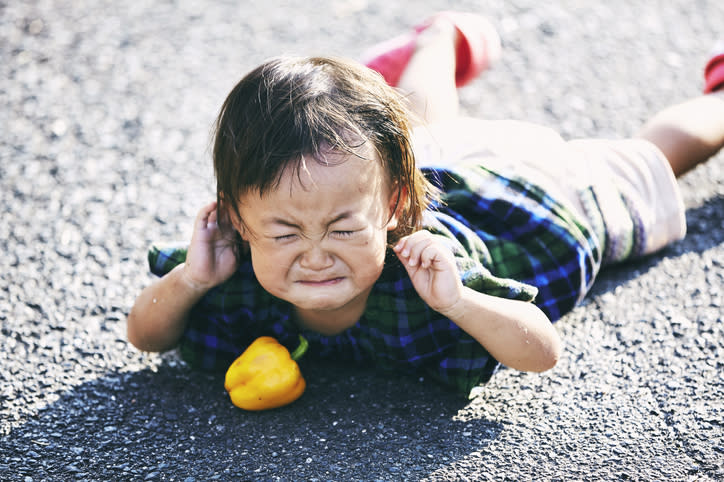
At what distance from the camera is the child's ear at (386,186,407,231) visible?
A: 1930 millimetres

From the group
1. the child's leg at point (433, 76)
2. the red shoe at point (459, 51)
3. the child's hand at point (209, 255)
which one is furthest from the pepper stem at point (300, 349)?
the red shoe at point (459, 51)

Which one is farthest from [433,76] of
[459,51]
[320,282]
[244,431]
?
[244,431]

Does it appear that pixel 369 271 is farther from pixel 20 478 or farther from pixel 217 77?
pixel 217 77

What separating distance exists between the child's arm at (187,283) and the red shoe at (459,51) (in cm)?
107

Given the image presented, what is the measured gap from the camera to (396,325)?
Result: 2.10 m

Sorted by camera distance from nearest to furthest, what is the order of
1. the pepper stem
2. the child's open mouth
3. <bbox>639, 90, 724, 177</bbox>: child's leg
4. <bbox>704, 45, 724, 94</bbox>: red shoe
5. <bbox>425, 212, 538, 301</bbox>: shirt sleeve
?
the child's open mouth
<bbox>425, 212, 538, 301</bbox>: shirt sleeve
the pepper stem
<bbox>639, 90, 724, 177</bbox>: child's leg
<bbox>704, 45, 724, 94</bbox>: red shoe

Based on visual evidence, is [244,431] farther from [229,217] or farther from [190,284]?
[229,217]

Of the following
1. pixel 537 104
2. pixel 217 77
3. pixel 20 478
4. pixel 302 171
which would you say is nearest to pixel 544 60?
pixel 537 104

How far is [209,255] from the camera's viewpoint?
2.10m

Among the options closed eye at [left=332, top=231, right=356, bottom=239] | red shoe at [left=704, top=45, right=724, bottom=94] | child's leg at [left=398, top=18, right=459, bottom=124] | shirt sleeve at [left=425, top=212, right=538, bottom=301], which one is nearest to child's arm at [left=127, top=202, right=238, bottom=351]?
closed eye at [left=332, top=231, right=356, bottom=239]

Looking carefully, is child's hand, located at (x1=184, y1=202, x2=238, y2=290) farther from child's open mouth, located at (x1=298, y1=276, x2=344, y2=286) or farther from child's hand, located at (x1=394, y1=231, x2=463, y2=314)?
child's hand, located at (x1=394, y1=231, x2=463, y2=314)

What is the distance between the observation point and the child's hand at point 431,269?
1.91 m

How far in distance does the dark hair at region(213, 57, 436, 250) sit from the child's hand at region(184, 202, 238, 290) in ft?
0.60

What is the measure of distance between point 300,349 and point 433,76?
117 cm
